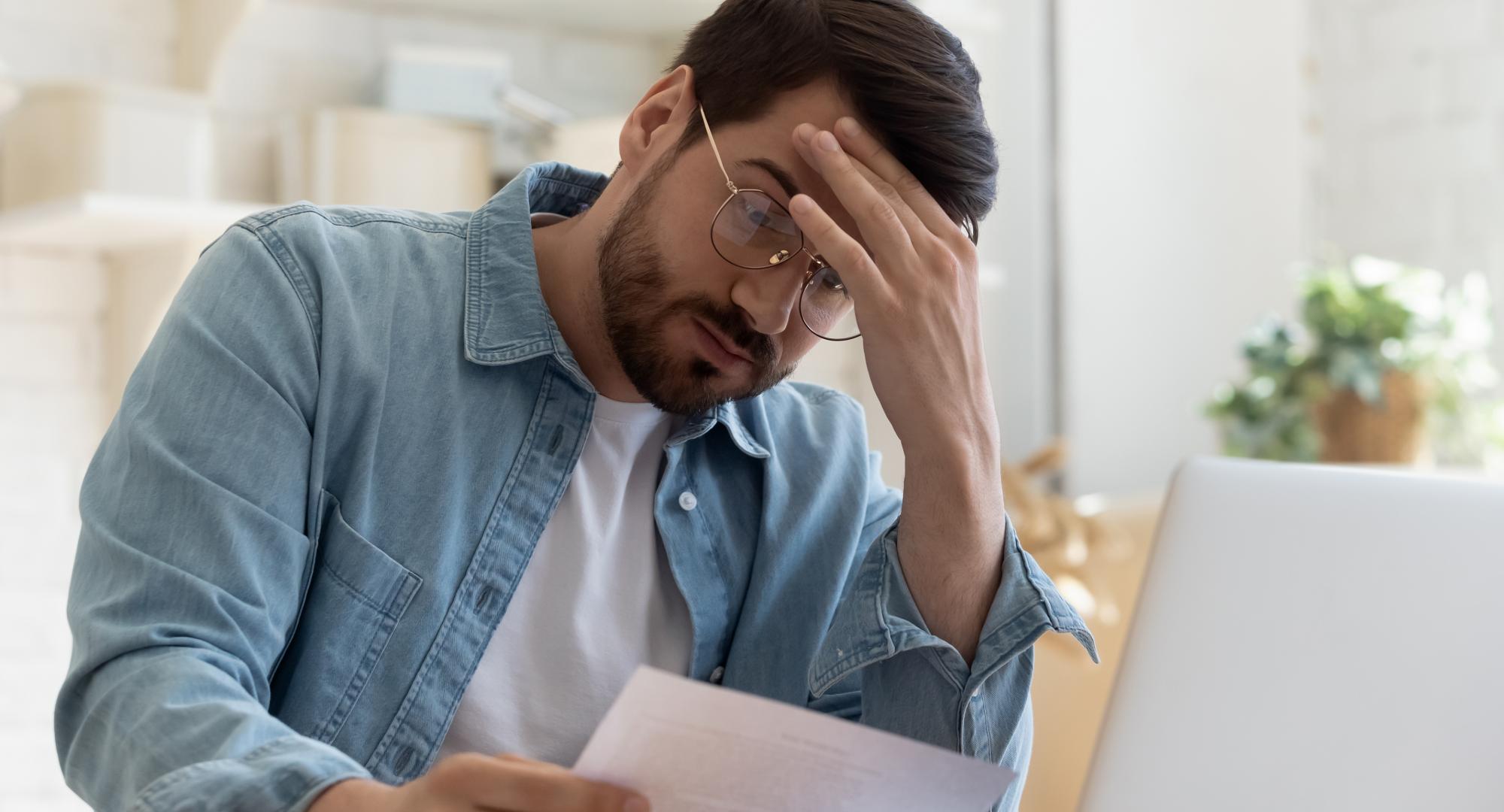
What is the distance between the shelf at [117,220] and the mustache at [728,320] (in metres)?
0.63

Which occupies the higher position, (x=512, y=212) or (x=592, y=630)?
(x=512, y=212)

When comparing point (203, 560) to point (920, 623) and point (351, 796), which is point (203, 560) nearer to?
point (351, 796)

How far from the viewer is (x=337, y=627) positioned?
3.11ft

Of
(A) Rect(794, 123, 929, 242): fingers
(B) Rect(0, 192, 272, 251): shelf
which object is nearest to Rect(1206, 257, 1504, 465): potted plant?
(A) Rect(794, 123, 929, 242): fingers

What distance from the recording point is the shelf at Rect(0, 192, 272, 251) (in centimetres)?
142

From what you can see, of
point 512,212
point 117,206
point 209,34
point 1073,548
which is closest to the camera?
point 512,212

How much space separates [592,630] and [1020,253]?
162cm

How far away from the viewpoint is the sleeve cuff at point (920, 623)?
989mm

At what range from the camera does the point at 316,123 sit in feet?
5.26

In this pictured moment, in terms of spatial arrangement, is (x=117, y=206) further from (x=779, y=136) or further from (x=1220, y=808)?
(x=1220, y=808)

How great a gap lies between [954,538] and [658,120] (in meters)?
0.40

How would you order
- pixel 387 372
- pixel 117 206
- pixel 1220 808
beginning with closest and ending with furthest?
pixel 1220 808, pixel 387 372, pixel 117 206

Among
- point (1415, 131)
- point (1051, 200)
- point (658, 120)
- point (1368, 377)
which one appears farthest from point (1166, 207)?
point (658, 120)

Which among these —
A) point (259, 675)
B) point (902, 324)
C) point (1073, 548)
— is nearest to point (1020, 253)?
point (1073, 548)
